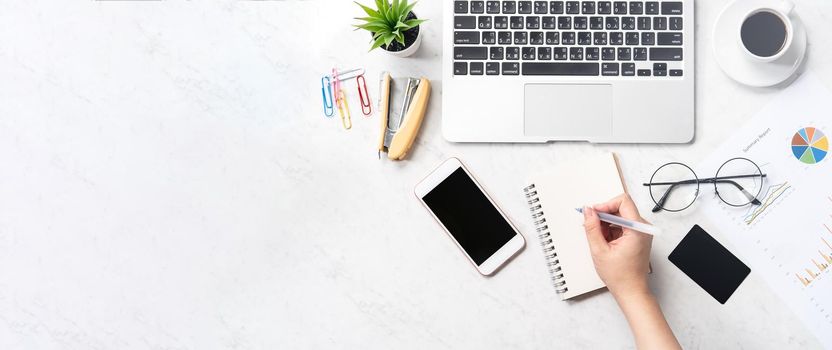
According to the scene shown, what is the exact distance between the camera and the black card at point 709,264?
104 centimetres

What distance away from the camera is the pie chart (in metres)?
1.04

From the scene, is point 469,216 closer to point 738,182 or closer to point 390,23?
point 390,23

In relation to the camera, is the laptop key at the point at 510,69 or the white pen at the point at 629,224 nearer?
the white pen at the point at 629,224

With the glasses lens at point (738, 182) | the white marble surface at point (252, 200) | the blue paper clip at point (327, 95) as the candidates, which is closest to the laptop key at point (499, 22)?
the white marble surface at point (252, 200)

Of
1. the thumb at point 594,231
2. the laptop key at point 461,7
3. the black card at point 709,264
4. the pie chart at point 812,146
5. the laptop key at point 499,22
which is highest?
the laptop key at point 461,7

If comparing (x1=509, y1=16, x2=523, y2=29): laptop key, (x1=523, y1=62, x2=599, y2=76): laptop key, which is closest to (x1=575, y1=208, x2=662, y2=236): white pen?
(x1=523, y1=62, x2=599, y2=76): laptop key

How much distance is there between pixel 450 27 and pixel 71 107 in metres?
0.72

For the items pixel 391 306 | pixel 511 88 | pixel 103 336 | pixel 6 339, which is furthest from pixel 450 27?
pixel 6 339

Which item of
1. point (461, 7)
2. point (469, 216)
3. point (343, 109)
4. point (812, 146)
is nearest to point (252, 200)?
point (343, 109)

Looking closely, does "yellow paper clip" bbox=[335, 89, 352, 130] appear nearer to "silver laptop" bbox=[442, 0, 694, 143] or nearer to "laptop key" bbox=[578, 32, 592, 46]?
"silver laptop" bbox=[442, 0, 694, 143]

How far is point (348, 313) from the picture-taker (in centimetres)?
110

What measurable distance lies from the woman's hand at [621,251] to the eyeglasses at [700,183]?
101 millimetres

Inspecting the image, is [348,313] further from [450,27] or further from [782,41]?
[782,41]

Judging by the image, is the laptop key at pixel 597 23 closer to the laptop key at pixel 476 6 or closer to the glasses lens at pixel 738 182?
the laptop key at pixel 476 6
